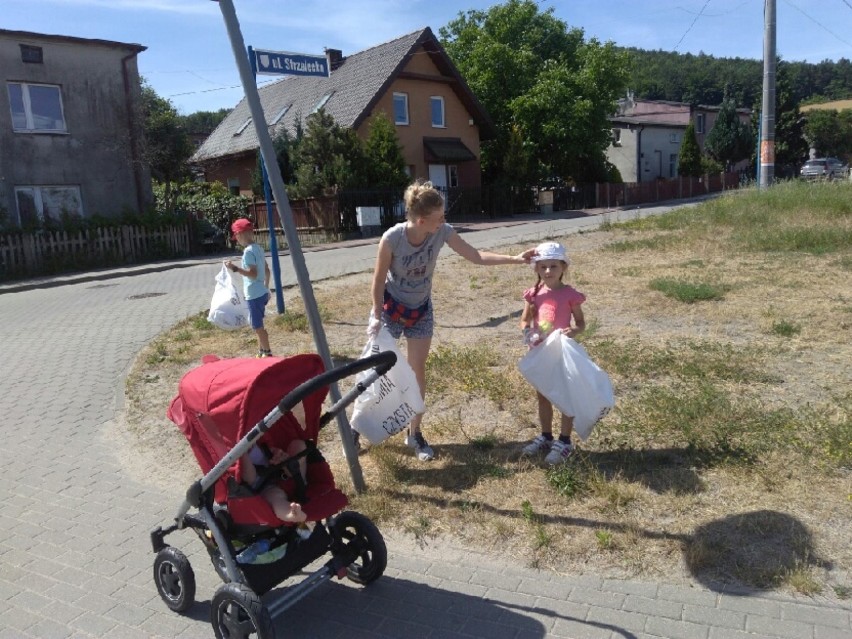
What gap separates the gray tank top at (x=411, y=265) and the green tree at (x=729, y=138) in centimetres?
5730

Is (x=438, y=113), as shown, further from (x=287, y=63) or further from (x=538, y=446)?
(x=538, y=446)

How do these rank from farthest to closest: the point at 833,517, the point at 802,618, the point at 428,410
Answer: the point at 428,410 < the point at 833,517 < the point at 802,618

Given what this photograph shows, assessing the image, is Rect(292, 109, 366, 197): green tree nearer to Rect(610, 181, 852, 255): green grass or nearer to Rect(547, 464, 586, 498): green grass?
Rect(610, 181, 852, 255): green grass

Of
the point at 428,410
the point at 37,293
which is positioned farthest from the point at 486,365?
the point at 37,293

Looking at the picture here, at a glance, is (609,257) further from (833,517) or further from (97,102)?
(97,102)

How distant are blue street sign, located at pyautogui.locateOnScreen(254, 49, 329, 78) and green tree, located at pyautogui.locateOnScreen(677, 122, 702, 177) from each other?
4878cm

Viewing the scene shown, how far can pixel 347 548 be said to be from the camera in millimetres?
3389

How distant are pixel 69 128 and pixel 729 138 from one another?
48173 millimetres

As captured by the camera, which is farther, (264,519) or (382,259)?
(382,259)

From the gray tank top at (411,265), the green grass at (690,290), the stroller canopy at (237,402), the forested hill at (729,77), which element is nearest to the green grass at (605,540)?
the stroller canopy at (237,402)

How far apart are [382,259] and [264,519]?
197cm

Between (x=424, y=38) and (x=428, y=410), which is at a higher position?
(x=424, y=38)

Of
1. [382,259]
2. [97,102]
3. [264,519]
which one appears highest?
[97,102]

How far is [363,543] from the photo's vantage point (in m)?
3.42
